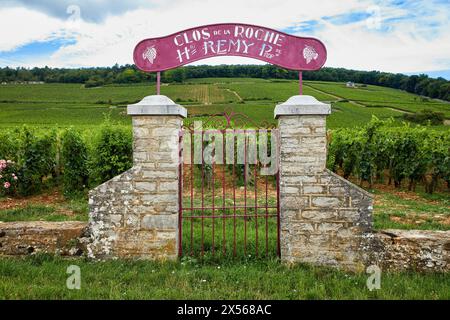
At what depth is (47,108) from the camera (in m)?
41.1

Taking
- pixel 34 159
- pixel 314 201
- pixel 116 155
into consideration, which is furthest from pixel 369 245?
pixel 34 159

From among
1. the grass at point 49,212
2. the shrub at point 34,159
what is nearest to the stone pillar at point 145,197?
the grass at point 49,212

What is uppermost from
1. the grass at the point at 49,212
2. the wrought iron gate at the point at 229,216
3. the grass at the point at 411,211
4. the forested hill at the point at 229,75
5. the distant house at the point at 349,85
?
the forested hill at the point at 229,75

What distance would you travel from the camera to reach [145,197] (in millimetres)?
5082

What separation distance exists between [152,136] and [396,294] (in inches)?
147

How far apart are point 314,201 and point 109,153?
24.9 ft

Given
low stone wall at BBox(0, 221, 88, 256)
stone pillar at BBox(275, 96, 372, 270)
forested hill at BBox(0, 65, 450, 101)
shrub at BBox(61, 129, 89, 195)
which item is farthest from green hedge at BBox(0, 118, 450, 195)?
forested hill at BBox(0, 65, 450, 101)

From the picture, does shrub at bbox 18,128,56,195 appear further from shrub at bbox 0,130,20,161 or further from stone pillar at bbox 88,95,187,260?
stone pillar at bbox 88,95,187,260

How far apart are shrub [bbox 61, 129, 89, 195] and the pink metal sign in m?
6.83

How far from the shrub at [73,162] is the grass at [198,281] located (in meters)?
6.32

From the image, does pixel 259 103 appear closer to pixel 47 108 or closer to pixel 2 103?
pixel 47 108

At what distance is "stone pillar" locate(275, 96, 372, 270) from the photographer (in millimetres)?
4914

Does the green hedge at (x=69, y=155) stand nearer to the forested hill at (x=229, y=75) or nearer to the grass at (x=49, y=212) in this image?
the grass at (x=49, y=212)

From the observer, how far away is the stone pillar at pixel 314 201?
491 cm
